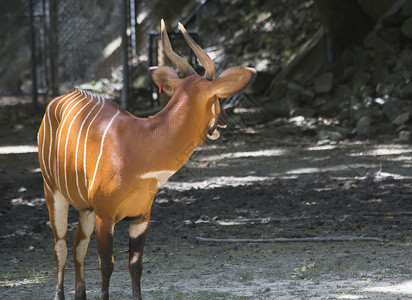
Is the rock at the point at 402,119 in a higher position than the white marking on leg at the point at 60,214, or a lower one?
lower

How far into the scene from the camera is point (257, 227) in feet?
22.1

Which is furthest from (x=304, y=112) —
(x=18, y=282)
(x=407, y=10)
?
(x=18, y=282)

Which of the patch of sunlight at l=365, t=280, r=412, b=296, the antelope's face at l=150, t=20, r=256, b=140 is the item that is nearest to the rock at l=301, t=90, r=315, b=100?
the patch of sunlight at l=365, t=280, r=412, b=296

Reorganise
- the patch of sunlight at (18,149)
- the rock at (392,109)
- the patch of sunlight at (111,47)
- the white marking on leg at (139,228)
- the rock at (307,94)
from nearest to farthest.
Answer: the white marking on leg at (139,228), the patch of sunlight at (18,149), the rock at (392,109), the rock at (307,94), the patch of sunlight at (111,47)

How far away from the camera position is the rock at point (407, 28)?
506 inches

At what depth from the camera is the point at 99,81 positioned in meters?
16.0

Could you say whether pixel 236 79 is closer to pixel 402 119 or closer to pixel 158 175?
pixel 158 175

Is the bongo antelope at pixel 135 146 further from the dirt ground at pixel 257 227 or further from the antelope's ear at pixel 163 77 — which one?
the dirt ground at pixel 257 227

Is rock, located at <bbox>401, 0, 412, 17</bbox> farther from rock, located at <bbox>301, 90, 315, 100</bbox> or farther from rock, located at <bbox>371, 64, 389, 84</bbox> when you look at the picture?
rock, located at <bbox>301, 90, 315, 100</bbox>

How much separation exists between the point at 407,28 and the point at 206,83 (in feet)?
32.7

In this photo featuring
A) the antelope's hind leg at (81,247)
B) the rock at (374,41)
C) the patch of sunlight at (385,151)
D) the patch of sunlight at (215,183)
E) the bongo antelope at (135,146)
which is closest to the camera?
the bongo antelope at (135,146)

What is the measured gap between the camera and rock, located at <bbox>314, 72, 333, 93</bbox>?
13.0 metres

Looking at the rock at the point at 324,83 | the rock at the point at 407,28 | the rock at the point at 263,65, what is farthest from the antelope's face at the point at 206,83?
the rock at the point at 263,65

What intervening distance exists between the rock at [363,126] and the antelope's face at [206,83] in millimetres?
7660
